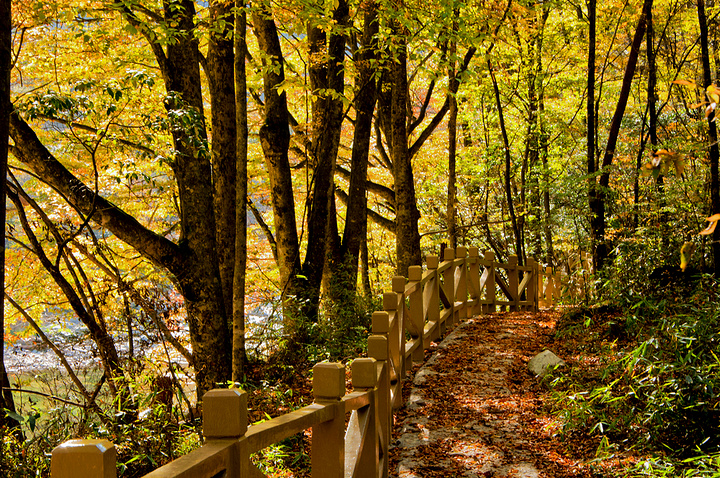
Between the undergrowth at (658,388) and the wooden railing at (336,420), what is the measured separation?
5.52ft

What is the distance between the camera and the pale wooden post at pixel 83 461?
1.29m

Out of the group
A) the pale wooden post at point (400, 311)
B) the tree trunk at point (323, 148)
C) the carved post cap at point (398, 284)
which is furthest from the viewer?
the tree trunk at point (323, 148)

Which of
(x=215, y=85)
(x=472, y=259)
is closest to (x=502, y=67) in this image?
(x=472, y=259)

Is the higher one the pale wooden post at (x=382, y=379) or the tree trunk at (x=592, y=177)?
the tree trunk at (x=592, y=177)

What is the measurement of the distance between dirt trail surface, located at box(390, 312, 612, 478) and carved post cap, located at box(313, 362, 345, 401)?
207cm

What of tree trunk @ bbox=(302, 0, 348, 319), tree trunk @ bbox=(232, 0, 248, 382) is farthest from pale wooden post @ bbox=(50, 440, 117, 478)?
tree trunk @ bbox=(302, 0, 348, 319)

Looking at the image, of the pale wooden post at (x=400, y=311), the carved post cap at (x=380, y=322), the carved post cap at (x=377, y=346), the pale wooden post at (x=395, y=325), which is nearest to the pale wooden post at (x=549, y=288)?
the pale wooden post at (x=400, y=311)

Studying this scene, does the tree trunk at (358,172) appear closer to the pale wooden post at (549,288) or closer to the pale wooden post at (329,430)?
the pale wooden post at (329,430)

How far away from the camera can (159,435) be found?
4.46 metres

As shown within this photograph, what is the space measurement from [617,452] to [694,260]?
159 inches

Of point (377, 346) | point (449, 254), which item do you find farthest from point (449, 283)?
point (377, 346)

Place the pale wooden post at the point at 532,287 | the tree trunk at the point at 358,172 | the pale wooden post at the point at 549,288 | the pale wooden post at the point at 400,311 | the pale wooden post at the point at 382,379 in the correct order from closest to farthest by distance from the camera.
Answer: the pale wooden post at the point at 382,379
the pale wooden post at the point at 400,311
the tree trunk at the point at 358,172
the pale wooden post at the point at 532,287
the pale wooden post at the point at 549,288

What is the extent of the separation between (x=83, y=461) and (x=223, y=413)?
0.66 m

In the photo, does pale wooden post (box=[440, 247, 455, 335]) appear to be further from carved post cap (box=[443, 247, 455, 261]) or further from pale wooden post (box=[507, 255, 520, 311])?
pale wooden post (box=[507, 255, 520, 311])
